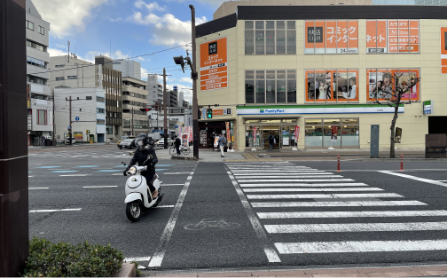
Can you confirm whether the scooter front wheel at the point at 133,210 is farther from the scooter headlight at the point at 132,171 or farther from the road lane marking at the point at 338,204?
the road lane marking at the point at 338,204

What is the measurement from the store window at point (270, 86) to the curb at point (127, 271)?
27.0 m

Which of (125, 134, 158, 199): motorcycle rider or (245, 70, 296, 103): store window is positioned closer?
(125, 134, 158, 199): motorcycle rider

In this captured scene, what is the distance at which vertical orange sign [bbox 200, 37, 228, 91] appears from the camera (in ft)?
101

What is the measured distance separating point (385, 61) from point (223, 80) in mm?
17170

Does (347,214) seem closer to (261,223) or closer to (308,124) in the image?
(261,223)

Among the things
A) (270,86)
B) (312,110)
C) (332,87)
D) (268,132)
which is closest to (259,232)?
(268,132)

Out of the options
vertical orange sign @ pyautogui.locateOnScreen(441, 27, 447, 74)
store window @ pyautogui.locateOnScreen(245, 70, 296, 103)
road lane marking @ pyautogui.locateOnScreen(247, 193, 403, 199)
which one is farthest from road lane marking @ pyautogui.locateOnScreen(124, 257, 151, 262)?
vertical orange sign @ pyautogui.locateOnScreen(441, 27, 447, 74)

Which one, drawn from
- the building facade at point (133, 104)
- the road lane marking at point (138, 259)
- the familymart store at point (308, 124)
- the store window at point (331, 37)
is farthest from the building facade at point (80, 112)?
the road lane marking at point (138, 259)

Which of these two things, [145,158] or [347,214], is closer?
[347,214]

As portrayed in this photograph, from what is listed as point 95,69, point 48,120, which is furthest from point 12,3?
point 95,69

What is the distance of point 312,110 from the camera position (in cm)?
2939

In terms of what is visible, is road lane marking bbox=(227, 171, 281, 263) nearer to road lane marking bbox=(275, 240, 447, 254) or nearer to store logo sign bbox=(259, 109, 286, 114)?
road lane marking bbox=(275, 240, 447, 254)

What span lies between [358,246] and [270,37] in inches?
1108

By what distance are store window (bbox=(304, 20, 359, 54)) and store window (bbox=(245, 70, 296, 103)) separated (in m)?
3.64
